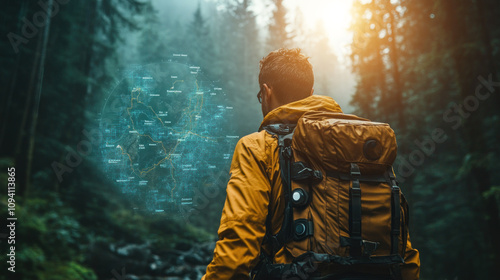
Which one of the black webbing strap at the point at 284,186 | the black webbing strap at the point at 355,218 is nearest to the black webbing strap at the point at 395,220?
the black webbing strap at the point at 355,218

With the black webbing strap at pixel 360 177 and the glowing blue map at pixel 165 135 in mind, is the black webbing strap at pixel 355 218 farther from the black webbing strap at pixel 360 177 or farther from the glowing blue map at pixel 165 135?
the glowing blue map at pixel 165 135

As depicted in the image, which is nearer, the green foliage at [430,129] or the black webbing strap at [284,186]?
the black webbing strap at [284,186]

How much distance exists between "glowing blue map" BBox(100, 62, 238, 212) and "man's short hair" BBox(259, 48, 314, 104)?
102 inches

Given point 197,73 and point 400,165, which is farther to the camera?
point 400,165

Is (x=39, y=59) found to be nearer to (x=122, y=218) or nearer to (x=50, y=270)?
(x=50, y=270)

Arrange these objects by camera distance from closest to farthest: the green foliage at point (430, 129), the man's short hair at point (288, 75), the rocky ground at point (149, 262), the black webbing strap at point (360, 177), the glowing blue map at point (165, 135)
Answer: the black webbing strap at point (360, 177) → the man's short hair at point (288, 75) → the glowing blue map at point (165, 135) → the green foliage at point (430, 129) → the rocky ground at point (149, 262)

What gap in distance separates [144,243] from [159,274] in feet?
7.44

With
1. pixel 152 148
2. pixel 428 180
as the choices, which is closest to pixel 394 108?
pixel 428 180

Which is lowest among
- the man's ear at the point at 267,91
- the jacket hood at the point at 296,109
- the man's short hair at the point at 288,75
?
the jacket hood at the point at 296,109

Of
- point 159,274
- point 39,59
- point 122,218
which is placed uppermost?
point 39,59

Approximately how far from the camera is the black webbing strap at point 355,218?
143 centimetres

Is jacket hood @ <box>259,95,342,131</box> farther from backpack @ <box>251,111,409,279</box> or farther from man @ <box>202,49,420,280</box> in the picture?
backpack @ <box>251,111,409,279</box>

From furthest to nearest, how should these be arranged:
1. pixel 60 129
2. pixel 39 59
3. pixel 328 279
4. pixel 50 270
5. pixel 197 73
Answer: pixel 60 129, pixel 39 59, pixel 50 270, pixel 197 73, pixel 328 279

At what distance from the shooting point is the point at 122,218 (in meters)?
13.1
